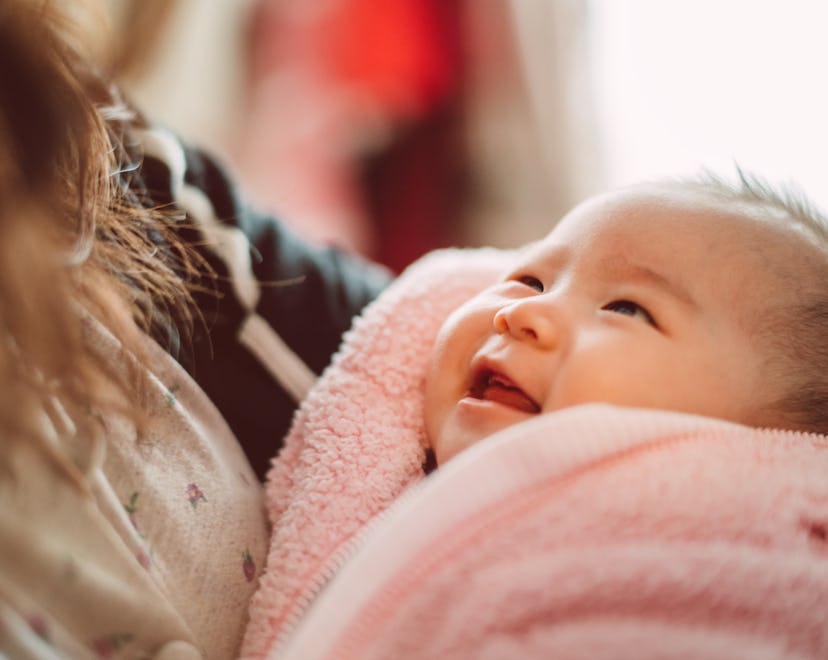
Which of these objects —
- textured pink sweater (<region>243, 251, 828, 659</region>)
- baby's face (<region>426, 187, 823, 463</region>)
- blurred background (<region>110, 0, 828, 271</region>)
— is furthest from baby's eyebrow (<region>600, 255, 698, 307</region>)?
blurred background (<region>110, 0, 828, 271</region>)

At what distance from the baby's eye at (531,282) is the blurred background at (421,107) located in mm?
1072

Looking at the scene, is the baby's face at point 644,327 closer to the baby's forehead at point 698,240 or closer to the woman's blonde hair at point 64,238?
the baby's forehead at point 698,240

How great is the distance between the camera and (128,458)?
567mm

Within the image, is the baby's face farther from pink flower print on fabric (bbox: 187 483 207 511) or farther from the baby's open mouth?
pink flower print on fabric (bbox: 187 483 207 511)

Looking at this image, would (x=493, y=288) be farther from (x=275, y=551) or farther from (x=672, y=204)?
(x=275, y=551)

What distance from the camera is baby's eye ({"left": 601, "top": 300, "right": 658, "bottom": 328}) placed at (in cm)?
64

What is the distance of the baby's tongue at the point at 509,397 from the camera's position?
63 centimetres

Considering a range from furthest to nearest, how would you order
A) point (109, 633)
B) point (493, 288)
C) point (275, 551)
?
point (493, 288)
point (275, 551)
point (109, 633)

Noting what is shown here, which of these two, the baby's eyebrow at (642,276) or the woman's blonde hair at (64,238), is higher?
the woman's blonde hair at (64,238)

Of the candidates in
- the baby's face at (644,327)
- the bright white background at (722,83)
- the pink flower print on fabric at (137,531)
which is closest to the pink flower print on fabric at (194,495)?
the pink flower print on fabric at (137,531)

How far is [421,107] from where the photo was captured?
1.99 m

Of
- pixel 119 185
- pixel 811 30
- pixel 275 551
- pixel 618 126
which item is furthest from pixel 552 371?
pixel 618 126

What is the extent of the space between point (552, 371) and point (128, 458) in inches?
11.6

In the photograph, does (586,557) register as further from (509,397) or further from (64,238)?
(64,238)
